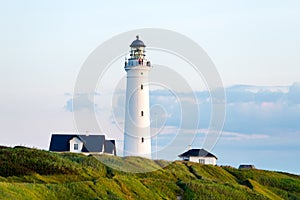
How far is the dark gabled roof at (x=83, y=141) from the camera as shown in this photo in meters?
74.0

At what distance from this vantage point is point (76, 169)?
45875 mm

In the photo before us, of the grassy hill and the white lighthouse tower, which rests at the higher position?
the white lighthouse tower

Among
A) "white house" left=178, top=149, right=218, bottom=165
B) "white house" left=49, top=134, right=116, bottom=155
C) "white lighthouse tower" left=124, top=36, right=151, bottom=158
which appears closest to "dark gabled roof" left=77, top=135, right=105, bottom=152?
"white house" left=49, top=134, right=116, bottom=155

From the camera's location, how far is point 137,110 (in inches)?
2638

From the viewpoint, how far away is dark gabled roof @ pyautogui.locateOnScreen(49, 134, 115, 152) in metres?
74.0

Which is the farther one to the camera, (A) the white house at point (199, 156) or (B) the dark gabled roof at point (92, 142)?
(A) the white house at point (199, 156)

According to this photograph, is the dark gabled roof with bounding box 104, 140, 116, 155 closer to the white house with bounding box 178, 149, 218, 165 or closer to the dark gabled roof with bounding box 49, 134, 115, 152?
the dark gabled roof with bounding box 49, 134, 115, 152

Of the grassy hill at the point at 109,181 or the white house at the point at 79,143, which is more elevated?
the white house at the point at 79,143

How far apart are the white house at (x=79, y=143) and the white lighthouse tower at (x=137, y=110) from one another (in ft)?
22.8

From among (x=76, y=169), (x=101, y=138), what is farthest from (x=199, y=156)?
(x=76, y=169)

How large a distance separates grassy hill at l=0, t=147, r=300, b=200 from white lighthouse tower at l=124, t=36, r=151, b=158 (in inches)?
200

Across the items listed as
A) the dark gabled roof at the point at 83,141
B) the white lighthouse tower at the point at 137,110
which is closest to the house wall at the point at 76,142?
the dark gabled roof at the point at 83,141

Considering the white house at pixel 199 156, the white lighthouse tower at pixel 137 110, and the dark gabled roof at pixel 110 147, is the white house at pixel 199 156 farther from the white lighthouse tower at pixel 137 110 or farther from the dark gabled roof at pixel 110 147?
the white lighthouse tower at pixel 137 110

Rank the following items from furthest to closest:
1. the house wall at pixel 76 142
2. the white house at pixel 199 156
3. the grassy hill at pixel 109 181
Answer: the white house at pixel 199 156, the house wall at pixel 76 142, the grassy hill at pixel 109 181
